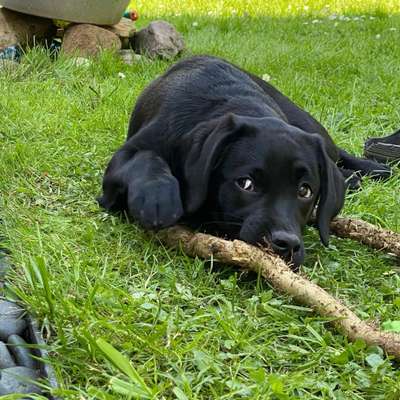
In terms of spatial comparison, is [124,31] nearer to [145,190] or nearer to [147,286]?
[145,190]

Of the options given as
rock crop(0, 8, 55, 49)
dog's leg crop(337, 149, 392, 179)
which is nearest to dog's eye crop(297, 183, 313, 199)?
dog's leg crop(337, 149, 392, 179)

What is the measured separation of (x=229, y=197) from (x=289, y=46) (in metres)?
5.28

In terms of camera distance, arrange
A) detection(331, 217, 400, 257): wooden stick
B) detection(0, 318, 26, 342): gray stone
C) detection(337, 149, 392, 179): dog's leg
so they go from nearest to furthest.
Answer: detection(0, 318, 26, 342): gray stone, detection(331, 217, 400, 257): wooden stick, detection(337, 149, 392, 179): dog's leg

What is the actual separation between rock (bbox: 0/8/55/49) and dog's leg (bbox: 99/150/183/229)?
383 centimetres

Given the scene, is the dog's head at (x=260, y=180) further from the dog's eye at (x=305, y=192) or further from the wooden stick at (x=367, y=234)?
the wooden stick at (x=367, y=234)

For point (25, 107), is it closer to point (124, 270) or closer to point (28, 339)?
point (124, 270)

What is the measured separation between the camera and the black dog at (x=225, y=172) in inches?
122

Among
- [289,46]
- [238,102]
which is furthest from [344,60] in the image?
[238,102]

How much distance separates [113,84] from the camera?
6.14 metres

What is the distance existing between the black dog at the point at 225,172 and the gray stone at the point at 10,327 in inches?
31.4

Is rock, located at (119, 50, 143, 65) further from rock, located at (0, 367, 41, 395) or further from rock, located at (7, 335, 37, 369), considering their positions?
rock, located at (0, 367, 41, 395)

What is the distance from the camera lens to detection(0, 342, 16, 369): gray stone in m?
2.35

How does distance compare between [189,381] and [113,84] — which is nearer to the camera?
[189,381]

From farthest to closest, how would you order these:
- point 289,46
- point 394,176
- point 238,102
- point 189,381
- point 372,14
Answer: point 372,14, point 289,46, point 394,176, point 238,102, point 189,381
